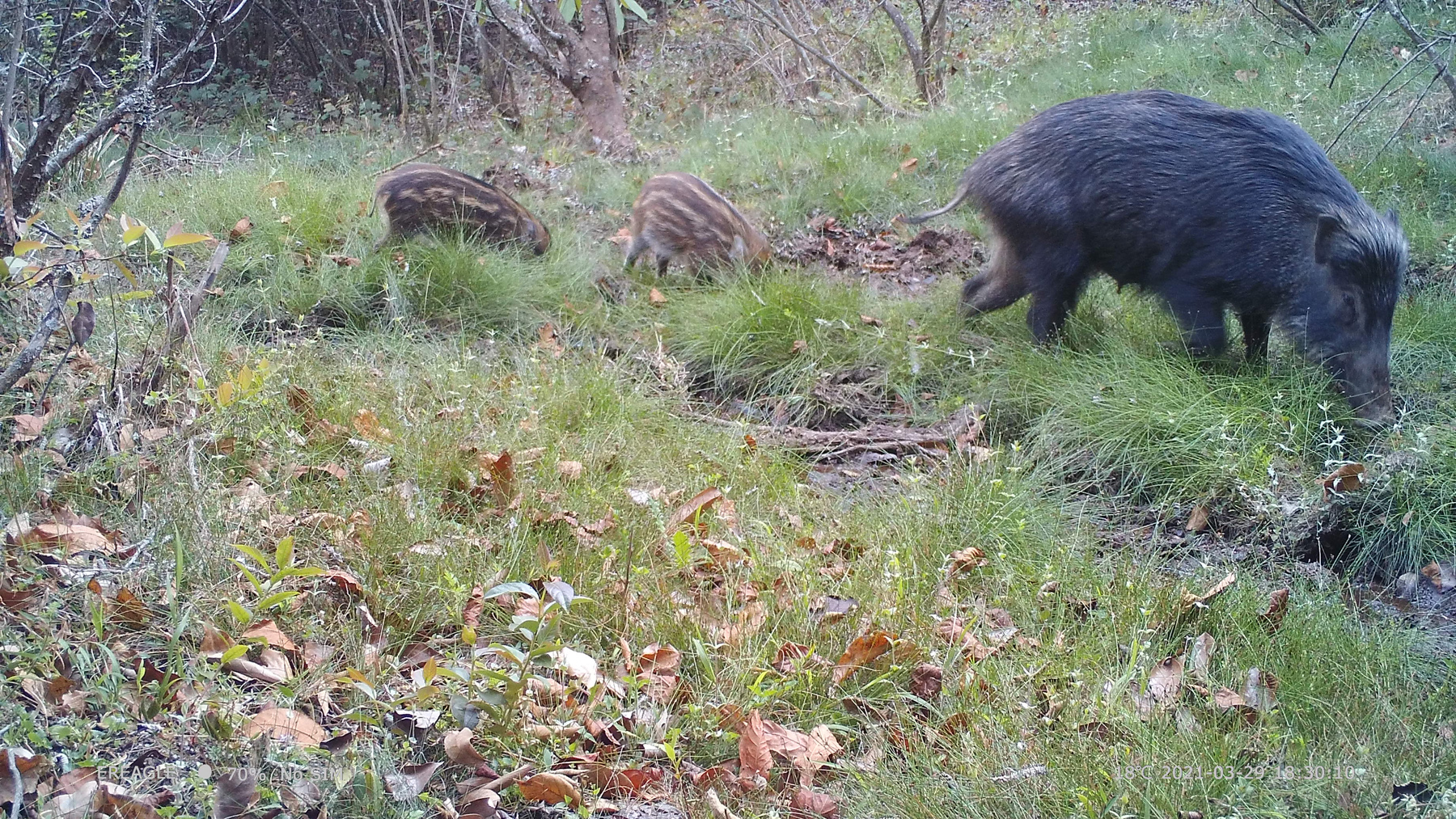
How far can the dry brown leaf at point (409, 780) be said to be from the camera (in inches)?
82.8

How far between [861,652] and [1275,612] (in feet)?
4.03

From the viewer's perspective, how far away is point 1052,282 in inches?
192

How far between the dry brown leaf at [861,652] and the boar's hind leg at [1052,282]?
2.64 m

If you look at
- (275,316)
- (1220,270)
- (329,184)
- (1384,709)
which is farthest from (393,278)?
(1384,709)

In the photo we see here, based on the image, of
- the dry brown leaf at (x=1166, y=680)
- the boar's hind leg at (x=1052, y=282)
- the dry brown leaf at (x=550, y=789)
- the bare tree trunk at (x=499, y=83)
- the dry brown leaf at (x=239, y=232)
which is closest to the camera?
the dry brown leaf at (x=550, y=789)

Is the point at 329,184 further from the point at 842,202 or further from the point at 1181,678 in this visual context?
the point at 1181,678

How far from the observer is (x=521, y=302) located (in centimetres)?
551

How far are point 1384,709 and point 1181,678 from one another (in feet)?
1.45

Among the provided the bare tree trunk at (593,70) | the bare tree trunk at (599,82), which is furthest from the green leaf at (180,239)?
the bare tree trunk at (599,82)

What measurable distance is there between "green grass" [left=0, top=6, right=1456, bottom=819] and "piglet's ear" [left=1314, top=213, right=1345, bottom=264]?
49 cm

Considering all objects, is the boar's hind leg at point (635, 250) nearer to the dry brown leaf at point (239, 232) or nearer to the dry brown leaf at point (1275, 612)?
the dry brown leaf at point (239, 232)

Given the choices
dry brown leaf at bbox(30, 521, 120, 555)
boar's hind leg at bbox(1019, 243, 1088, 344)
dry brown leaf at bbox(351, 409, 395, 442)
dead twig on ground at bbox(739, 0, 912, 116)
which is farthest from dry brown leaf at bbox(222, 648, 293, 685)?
dead twig on ground at bbox(739, 0, 912, 116)

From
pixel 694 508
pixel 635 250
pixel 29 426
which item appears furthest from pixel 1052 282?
pixel 29 426

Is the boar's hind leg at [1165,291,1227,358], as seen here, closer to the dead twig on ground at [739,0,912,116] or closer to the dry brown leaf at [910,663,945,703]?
the dry brown leaf at [910,663,945,703]
